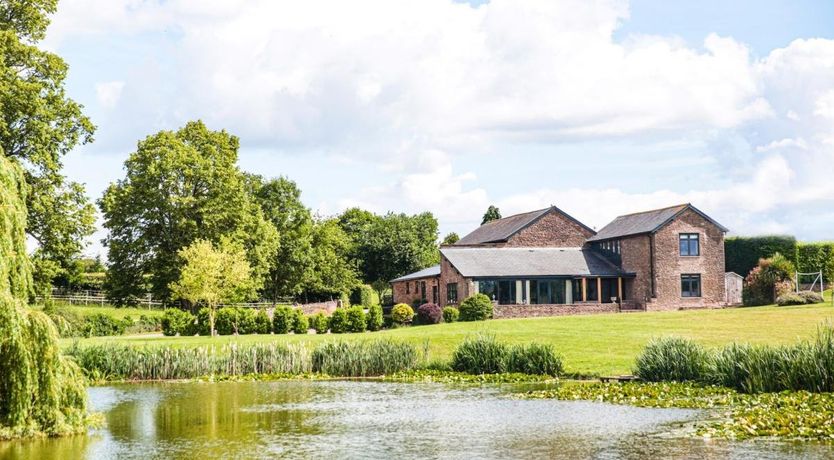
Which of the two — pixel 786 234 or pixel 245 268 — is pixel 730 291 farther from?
pixel 245 268

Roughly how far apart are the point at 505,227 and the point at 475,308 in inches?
626

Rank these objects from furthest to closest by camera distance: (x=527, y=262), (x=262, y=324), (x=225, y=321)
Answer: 1. (x=527, y=262)
2. (x=262, y=324)
3. (x=225, y=321)

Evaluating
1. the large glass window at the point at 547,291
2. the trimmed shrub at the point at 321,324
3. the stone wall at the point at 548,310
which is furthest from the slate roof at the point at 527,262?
the trimmed shrub at the point at 321,324

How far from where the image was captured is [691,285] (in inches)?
2201

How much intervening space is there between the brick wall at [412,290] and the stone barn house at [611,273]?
0.35m

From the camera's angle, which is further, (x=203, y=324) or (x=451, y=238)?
(x=451, y=238)

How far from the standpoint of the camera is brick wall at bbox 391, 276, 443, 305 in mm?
59312

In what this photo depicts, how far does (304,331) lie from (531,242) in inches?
785

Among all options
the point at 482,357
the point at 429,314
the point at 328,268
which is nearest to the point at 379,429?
the point at 482,357

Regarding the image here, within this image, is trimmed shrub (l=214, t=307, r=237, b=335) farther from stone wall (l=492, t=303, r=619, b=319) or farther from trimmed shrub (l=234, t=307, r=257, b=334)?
stone wall (l=492, t=303, r=619, b=319)

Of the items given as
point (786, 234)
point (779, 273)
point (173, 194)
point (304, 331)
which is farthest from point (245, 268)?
point (786, 234)

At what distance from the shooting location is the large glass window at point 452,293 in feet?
179

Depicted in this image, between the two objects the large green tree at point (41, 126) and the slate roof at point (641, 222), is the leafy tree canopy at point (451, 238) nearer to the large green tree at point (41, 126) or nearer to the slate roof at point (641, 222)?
the slate roof at point (641, 222)

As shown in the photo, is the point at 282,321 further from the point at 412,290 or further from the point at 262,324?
the point at 412,290
